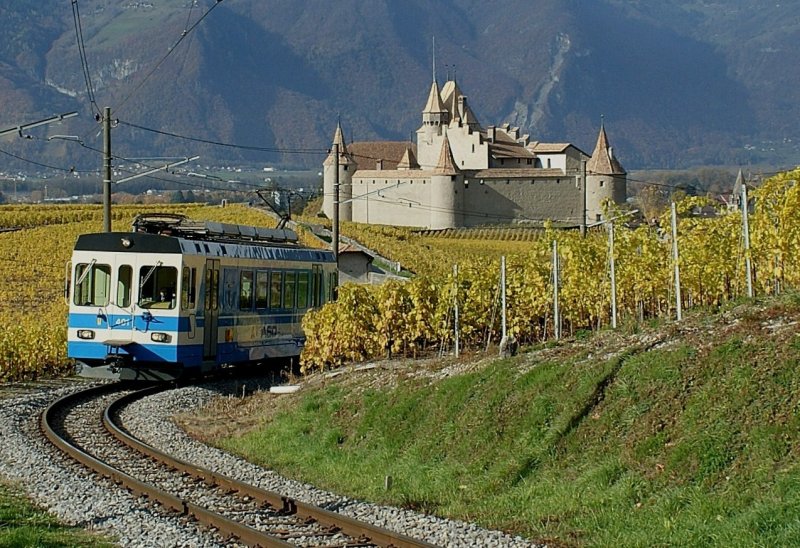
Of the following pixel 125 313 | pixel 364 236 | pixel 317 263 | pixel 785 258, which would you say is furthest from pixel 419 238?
pixel 785 258

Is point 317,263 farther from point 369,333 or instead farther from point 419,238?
point 419,238

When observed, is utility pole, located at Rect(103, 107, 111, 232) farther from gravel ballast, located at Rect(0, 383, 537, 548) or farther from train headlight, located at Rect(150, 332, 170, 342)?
gravel ballast, located at Rect(0, 383, 537, 548)

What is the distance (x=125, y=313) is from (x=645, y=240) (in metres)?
8.77

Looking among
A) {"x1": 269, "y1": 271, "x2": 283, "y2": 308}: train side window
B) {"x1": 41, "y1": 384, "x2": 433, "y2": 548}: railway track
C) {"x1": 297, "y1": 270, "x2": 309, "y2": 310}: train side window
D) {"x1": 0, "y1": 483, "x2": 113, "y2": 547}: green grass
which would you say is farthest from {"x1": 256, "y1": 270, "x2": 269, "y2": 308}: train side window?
{"x1": 0, "y1": 483, "x2": 113, "y2": 547}: green grass

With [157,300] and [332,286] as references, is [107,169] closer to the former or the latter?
[332,286]

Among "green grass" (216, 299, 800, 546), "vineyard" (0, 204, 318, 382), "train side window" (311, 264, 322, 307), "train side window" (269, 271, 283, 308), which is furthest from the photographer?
"train side window" (311, 264, 322, 307)

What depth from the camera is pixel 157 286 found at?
22.2 m

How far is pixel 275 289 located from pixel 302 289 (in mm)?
1516

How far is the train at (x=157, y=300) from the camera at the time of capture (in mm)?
22109

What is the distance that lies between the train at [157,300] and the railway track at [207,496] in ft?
10.5

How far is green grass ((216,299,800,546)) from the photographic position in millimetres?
9914

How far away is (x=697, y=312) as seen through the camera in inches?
628

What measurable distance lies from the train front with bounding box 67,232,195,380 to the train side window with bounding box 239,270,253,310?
1765mm

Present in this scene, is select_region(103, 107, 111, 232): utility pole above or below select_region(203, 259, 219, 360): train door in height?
above
